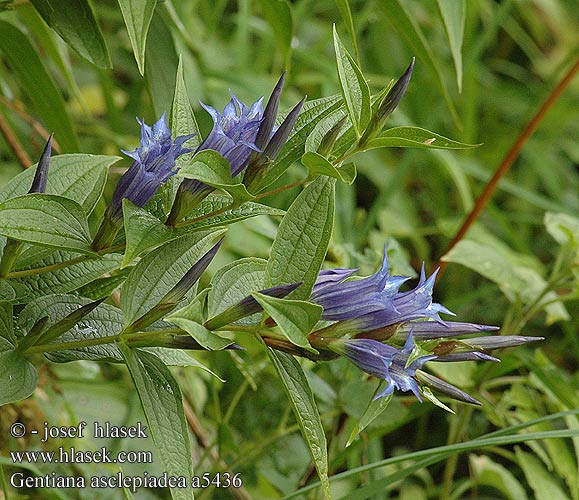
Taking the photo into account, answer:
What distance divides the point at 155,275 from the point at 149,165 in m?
0.06

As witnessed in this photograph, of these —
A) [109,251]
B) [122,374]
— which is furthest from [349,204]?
[109,251]

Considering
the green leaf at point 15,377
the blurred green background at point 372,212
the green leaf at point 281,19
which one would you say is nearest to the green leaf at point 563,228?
the blurred green background at point 372,212

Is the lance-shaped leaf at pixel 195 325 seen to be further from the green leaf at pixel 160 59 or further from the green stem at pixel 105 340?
the green leaf at pixel 160 59

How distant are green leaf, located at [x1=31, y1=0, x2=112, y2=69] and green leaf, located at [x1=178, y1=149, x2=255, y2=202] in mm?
194

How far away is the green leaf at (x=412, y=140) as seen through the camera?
389mm

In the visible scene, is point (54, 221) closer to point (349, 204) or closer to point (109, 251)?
point (109, 251)

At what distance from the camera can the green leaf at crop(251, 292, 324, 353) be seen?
352mm

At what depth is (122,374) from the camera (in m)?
0.89

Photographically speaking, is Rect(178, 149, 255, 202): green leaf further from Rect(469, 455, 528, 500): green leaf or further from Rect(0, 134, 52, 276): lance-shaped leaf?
Rect(469, 455, 528, 500): green leaf

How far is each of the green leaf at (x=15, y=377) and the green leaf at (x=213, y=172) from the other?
15cm

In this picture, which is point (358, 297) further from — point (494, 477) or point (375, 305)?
point (494, 477)

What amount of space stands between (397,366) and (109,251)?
0.16 metres

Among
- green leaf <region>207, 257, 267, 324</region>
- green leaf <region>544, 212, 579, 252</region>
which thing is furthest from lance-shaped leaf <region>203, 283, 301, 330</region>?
green leaf <region>544, 212, 579, 252</region>

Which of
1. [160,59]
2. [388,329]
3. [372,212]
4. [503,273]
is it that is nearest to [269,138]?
[388,329]
